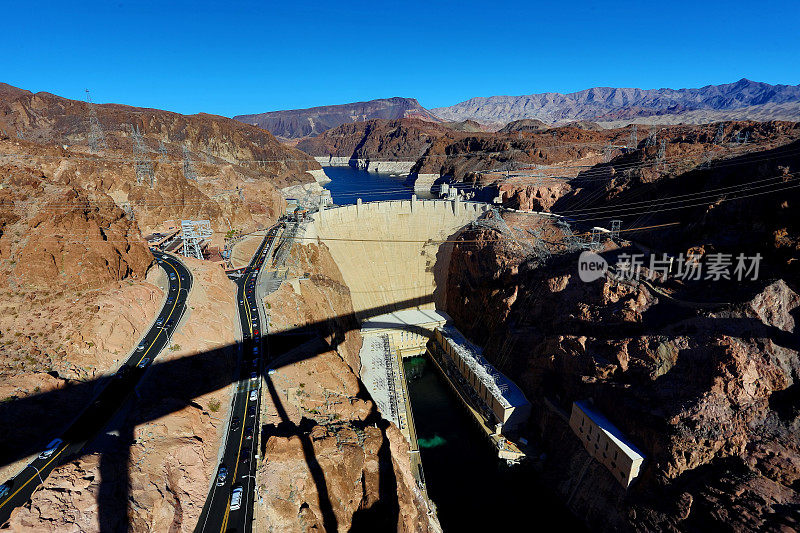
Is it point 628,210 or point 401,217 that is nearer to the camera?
point 628,210

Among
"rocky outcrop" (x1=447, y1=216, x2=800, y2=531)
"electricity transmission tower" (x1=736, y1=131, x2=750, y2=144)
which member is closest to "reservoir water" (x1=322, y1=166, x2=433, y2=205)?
"electricity transmission tower" (x1=736, y1=131, x2=750, y2=144)

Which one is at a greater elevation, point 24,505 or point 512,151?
point 512,151

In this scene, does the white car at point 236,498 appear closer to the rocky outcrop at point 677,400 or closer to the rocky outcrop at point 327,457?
the rocky outcrop at point 327,457

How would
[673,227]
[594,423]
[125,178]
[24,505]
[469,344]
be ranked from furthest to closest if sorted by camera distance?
1. [125,178]
2. [469,344]
3. [673,227]
4. [594,423]
5. [24,505]

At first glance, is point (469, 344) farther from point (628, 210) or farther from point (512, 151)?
point (512, 151)

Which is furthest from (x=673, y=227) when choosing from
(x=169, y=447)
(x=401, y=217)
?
(x=169, y=447)

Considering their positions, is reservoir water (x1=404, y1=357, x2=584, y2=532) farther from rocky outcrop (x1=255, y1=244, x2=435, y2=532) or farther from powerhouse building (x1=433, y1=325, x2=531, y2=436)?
rocky outcrop (x1=255, y1=244, x2=435, y2=532)

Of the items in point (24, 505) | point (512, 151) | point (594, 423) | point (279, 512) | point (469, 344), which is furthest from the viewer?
point (512, 151)

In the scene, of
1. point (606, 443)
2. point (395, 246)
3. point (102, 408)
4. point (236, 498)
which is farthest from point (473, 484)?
point (395, 246)
